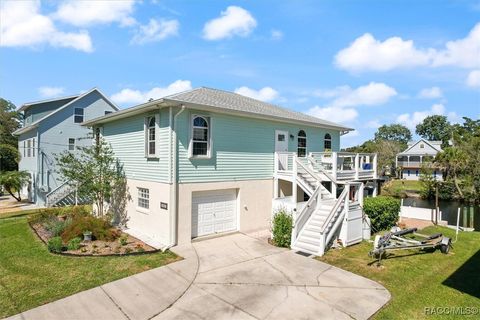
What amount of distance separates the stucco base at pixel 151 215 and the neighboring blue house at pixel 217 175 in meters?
0.04

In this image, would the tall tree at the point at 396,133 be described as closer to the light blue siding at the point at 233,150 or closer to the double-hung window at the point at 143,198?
the light blue siding at the point at 233,150

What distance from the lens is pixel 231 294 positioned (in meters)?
6.96

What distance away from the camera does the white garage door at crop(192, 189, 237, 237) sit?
1164 cm

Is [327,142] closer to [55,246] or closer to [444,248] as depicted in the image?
[444,248]

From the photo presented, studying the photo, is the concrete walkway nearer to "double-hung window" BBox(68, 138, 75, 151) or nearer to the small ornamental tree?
the small ornamental tree

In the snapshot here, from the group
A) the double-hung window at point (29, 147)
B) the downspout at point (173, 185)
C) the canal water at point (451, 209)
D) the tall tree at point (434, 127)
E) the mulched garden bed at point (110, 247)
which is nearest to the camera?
the mulched garden bed at point (110, 247)

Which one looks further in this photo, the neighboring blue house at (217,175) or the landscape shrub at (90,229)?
the landscape shrub at (90,229)

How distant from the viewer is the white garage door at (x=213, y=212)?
38.2ft

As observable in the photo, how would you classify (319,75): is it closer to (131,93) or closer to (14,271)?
(14,271)

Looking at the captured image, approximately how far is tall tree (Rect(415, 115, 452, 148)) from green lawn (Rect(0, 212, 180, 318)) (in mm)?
93981

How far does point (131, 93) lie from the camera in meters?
34.6

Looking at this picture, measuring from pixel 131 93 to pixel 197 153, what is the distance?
1070 inches

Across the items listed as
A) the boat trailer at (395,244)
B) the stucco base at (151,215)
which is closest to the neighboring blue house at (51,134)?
the stucco base at (151,215)

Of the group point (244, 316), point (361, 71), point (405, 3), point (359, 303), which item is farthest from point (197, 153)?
point (361, 71)
